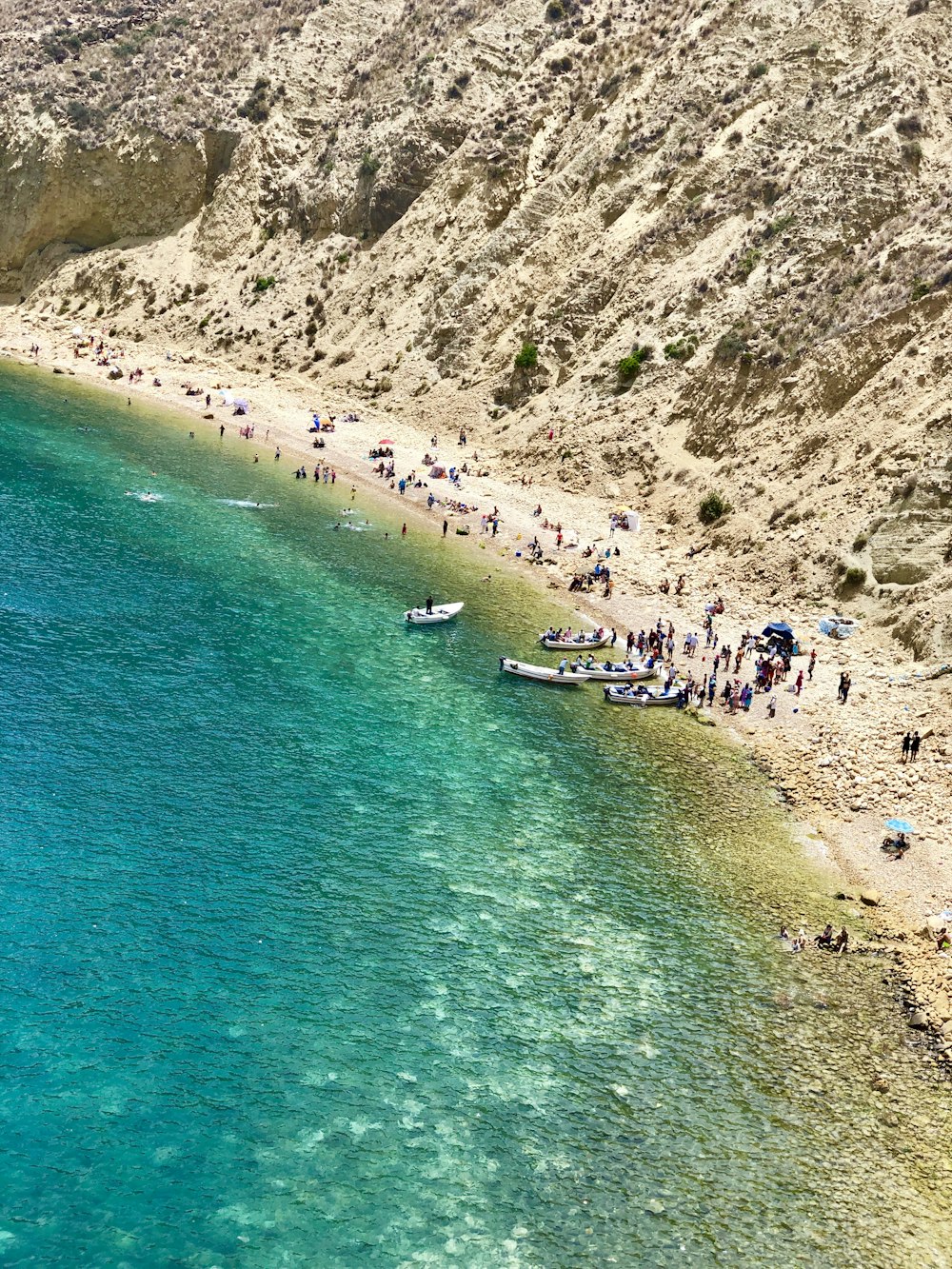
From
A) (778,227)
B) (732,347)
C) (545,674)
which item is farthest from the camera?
(778,227)

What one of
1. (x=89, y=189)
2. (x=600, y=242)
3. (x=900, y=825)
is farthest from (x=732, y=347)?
(x=89, y=189)

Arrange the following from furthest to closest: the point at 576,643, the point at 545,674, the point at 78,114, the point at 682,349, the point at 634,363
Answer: the point at 78,114 < the point at 634,363 < the point at 682,349 < the point at 576,643 < the point at 545,674

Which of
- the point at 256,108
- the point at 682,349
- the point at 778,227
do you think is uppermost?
the point at 256,108

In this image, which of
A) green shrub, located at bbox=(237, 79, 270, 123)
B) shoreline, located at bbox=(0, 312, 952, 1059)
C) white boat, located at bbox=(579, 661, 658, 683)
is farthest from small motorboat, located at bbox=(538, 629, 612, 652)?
green shrub, located at bbox=(237, 79, 270, 123)

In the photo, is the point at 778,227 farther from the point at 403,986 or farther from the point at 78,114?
the point at 78,114

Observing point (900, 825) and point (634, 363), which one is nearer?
point (900, 825)

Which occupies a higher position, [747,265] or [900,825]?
[747,265]

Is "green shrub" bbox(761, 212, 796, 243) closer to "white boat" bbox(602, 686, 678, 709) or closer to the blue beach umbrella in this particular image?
"white boat" bbox(602, 686, 678, 709)

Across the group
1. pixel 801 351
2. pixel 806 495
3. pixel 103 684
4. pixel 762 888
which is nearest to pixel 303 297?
pixel 801 351
